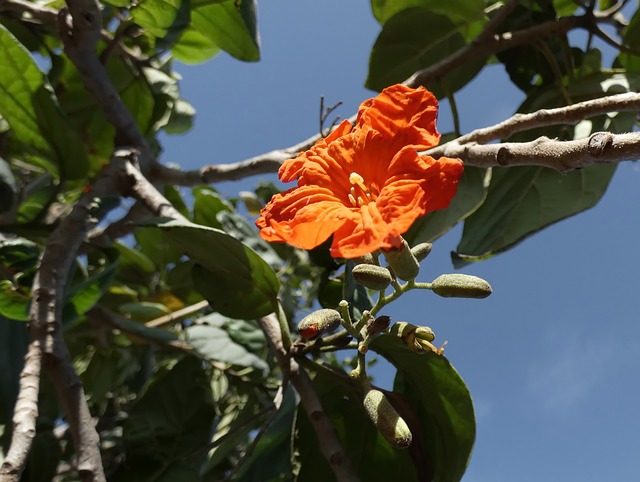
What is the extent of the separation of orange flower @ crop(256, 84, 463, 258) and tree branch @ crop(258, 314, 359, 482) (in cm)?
41

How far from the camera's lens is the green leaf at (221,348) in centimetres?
214

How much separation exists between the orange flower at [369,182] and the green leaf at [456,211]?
571mm

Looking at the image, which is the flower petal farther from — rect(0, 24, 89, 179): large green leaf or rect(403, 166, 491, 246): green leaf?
rect(0, 24, 89, 179): large green leaf

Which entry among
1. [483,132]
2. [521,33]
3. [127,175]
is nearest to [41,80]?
[127,175]

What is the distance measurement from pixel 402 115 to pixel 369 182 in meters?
0.16

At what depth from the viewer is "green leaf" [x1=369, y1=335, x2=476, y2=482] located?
1430 mm

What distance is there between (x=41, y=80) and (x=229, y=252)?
2.85 feet

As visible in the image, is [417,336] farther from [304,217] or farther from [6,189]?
[6,189]

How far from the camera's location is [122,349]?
2699mm

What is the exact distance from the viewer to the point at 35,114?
1.97 meters

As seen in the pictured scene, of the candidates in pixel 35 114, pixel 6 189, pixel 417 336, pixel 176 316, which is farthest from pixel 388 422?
pixel 176 316

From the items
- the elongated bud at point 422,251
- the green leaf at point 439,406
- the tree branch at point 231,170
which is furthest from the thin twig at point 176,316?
A: the elongated bud at point 422,251

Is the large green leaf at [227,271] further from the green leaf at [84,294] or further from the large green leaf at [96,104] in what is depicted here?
the large green leaf at [96,104]

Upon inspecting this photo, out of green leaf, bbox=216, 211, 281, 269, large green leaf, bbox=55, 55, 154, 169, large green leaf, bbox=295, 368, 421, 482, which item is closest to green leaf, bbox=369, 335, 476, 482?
large green leaf, bbox=295, 368, 421, 482
